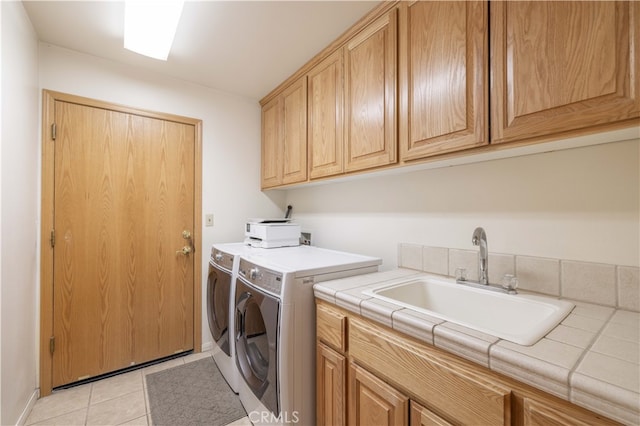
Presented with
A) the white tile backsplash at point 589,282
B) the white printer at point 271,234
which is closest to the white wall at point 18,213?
the white printer at point 271,234

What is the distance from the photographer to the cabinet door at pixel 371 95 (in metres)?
1.40

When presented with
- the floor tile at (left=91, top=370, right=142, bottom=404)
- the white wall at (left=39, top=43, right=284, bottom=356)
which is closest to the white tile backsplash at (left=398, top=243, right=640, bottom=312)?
the white wall at (left=39, top=43, right=284, bottom=356)

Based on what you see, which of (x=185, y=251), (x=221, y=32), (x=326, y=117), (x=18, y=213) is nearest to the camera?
(x=18, y=213)

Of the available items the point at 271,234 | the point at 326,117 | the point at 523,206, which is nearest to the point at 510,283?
the point at 523,206

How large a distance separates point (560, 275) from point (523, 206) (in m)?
0.31

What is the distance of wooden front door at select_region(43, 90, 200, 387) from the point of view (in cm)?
187

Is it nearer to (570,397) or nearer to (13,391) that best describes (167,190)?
(13,391)

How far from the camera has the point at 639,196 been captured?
932 millimetres

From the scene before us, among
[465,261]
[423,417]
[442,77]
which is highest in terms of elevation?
[442,77]

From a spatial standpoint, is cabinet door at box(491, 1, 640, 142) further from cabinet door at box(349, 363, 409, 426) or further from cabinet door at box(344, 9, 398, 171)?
cabinet door at box(349, 363, 409, 426)

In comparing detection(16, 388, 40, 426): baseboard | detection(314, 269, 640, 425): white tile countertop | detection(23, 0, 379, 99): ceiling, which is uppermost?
detection(23, 0, 379, 99): ceiling

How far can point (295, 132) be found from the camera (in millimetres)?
2174

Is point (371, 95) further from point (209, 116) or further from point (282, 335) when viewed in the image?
point (209, 116)

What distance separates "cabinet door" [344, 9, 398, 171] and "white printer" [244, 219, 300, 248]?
2.70 feet
